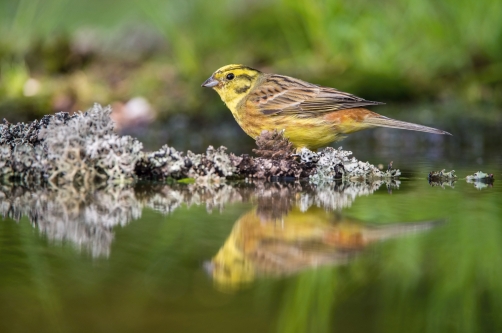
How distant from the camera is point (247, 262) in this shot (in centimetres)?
208

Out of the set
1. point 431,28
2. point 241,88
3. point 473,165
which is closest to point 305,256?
point 473,165

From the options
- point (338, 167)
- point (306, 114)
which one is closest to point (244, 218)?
point (338, 167)

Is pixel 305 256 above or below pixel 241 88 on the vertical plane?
below

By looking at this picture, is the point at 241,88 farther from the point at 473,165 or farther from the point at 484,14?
the point at 484,14

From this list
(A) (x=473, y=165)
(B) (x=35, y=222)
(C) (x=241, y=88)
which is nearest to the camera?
(B) (x=35, y=222)

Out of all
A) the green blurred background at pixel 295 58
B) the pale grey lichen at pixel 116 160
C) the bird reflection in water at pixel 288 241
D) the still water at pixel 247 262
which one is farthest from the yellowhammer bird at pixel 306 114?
the green blurred background at pixel 295 58

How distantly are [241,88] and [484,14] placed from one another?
13.2 ft

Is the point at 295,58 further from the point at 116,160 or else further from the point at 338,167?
the point at 116,160

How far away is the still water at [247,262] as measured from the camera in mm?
1585

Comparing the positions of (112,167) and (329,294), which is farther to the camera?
(112,167)

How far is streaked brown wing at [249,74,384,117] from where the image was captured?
5211 mm

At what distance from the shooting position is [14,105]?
7777 mm

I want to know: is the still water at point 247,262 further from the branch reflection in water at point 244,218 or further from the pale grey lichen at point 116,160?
the pale grey lichen at point 116,160

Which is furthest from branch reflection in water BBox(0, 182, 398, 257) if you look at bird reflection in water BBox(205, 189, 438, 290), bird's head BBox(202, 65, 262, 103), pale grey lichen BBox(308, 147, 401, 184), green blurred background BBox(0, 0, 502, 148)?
green blurred background BBox(0, 0, 502, 148)
